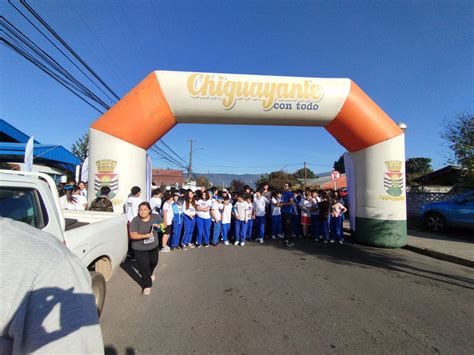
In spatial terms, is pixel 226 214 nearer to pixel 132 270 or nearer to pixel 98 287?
pixel 132 270

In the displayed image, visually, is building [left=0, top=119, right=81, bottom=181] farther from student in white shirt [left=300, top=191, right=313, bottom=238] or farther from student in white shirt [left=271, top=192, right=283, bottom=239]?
student in white shirt [left=300, top=191, right=313, bottom=238]

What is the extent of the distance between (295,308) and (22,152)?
44.1ft

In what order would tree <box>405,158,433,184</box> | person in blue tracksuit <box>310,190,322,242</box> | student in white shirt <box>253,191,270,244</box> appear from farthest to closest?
tree <box>405,158,433,184</box>, person in blue tracksuit <box>310,190,322,242</box>, student in white shirt <box>253,191,270,244</box>

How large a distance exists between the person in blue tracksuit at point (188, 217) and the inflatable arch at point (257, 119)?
1361mm

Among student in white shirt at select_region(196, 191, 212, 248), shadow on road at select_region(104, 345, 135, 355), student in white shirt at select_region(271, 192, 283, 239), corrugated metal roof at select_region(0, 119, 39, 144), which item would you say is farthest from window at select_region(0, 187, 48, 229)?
corrugated metal roof at select_region(0, 119, 39, 144)

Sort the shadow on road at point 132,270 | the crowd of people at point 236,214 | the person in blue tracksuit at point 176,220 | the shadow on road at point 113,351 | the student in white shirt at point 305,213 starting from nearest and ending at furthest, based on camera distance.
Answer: the shadow on road at point 113,351 < the shadow on road at point 132,270 < the crowd of people at point 236,214 < the person in blue tracksuit at point 176,220 < the student in white shirt at point 305,213

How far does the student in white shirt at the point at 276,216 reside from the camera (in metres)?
9.23

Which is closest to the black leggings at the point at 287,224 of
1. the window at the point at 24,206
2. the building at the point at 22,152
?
the window at the point at 24,206

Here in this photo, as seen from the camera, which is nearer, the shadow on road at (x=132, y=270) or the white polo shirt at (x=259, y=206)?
the shadow on road at (x=132, y=270)

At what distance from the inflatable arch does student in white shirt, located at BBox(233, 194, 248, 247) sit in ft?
7.96

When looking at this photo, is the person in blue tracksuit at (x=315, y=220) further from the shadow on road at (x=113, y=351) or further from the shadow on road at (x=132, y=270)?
the shadow on road at (x=113, y=351)

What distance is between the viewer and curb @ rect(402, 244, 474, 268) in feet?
20.4

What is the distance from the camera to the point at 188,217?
8078mm

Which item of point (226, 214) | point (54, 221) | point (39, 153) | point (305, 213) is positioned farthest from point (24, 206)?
point (39, 153)
